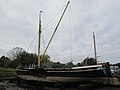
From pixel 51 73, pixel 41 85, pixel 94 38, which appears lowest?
pixel 41 85

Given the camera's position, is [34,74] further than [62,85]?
Yes

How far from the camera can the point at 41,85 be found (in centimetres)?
3456

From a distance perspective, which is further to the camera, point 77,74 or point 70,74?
point 70,74

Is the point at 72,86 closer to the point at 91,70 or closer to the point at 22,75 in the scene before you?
the point at 91,70

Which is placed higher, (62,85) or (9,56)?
(9,56)

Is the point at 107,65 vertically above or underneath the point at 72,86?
above

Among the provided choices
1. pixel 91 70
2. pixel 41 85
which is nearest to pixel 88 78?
A: pixel 91 70

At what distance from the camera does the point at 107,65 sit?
2448 centimetres

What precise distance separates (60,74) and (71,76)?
7.13ft

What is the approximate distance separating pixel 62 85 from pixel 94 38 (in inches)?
981

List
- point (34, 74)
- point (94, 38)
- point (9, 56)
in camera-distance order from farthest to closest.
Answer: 1. point (9, 56)
2. point (94, 38)
3. point (34, 74)

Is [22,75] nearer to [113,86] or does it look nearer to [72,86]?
[72,86]

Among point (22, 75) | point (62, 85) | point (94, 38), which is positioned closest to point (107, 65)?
point (62, 85)

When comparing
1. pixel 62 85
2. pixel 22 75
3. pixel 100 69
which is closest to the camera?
pixel 100 69
